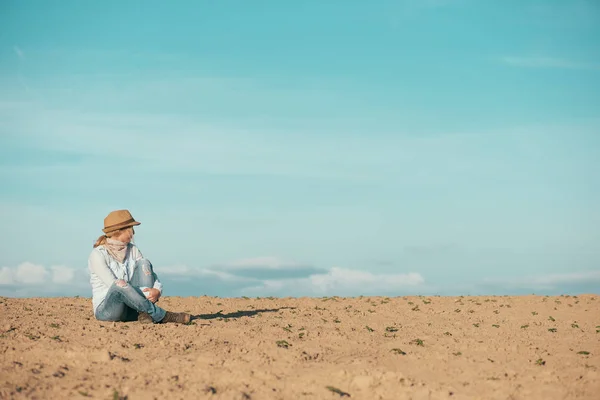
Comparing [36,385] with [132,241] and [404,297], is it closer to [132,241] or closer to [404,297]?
[132,241]

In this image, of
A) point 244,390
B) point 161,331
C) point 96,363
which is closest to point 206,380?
point 244,390

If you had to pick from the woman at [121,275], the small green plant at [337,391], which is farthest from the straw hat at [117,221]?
the small green plant at [337,391]

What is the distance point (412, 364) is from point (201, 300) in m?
11.8

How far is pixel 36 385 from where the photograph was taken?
8031 millimetres

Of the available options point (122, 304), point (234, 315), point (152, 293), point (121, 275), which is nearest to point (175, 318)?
point (152, 293)

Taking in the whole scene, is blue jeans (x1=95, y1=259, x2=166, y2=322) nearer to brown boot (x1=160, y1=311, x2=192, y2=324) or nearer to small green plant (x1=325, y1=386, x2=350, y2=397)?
brown boot (x1=160, y1=311, x2=192, y2=324)

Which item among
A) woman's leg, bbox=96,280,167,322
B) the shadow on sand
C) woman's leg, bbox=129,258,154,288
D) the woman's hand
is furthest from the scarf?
the shadow on sand

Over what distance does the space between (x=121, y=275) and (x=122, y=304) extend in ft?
1.72

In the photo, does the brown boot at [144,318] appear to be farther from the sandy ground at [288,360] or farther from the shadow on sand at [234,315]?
the shadow on sand at [234,315]

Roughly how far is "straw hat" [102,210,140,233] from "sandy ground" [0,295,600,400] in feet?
5.81

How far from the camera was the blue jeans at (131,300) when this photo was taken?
11016 mm

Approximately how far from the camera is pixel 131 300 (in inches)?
436

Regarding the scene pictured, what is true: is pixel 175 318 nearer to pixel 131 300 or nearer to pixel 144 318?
pixel 144 318

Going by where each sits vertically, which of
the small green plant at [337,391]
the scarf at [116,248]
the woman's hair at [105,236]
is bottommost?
the small green plant at [337,391]
